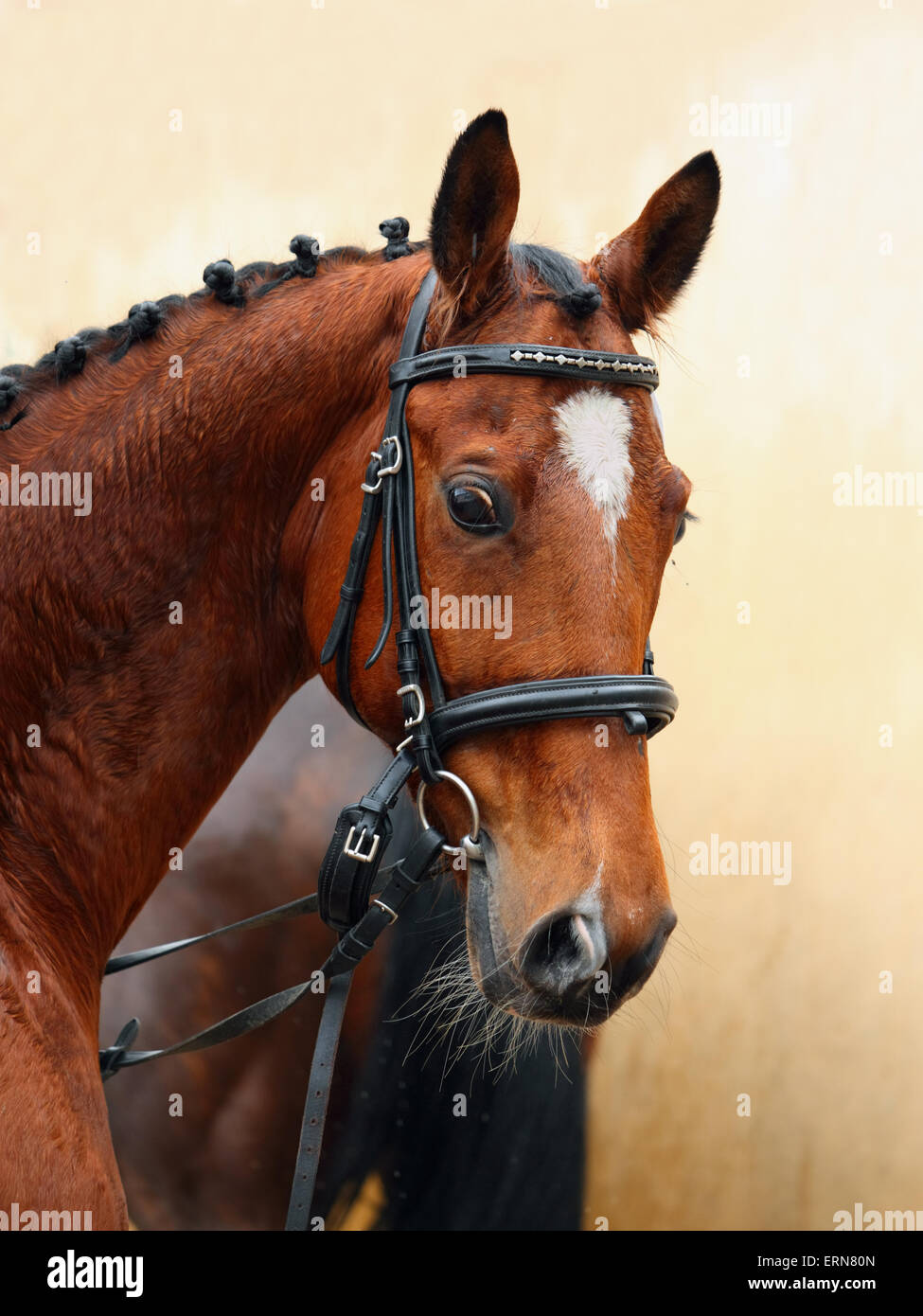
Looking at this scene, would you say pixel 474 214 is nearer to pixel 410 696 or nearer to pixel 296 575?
pixel 296 575

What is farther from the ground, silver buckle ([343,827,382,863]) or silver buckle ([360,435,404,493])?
silver buckle ([360,435,404,493])

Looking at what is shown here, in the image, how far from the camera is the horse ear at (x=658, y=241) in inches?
65.2

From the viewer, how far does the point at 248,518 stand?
1652mm

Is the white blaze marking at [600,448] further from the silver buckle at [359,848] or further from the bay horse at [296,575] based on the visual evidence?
the silver buckle at [359,848]

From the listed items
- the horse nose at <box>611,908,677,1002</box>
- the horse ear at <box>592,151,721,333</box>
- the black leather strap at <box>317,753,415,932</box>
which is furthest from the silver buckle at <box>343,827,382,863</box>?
the horse ear at <box>592,151,721,333</box>

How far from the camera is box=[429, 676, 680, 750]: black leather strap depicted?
137cm

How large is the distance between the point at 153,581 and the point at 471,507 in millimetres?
538

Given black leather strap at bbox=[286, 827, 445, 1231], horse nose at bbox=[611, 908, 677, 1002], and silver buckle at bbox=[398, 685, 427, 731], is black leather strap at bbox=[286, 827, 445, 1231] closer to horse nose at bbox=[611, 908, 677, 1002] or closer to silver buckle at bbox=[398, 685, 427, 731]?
silver buckle at bbox=[398, 685, 427, 731]

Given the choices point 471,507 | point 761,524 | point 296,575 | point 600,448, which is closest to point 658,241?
point 600,448

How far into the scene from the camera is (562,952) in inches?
53.3

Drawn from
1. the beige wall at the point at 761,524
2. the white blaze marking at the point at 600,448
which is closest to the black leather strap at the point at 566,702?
the white blaze marking at the point at 600,448
